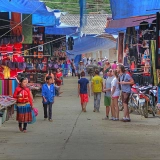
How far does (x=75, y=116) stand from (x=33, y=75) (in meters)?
8.24

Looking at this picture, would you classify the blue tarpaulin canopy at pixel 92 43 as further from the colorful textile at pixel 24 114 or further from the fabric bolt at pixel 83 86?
the colorful textile at pixel 24 114

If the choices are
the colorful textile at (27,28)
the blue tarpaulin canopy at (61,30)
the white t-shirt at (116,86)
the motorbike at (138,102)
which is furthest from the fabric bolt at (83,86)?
the blue tarpaulin canopy at (61,30)

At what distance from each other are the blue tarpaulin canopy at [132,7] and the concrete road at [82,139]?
3.30 meters

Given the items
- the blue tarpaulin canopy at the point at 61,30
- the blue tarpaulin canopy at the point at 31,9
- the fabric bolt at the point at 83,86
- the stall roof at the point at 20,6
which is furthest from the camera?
the blue tarpaulin canopy at the point at 61,30

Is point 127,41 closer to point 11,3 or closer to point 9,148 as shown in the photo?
point 11,3

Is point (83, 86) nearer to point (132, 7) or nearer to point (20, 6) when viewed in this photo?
point (20, 6)

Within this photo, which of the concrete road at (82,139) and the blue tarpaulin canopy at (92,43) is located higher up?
the blue tarpaulin canopy at (92,43)

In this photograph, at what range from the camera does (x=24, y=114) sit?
13742mm

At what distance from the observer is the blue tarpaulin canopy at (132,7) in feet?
49.8

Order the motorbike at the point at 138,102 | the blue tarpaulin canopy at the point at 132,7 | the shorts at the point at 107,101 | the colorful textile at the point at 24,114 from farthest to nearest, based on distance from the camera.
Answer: the shorts at the point at 107,101, the motorbike at the point at 138,102, the blue tarpaulin canopy at the point at 132,7, the colorful textile at the point at 24,114

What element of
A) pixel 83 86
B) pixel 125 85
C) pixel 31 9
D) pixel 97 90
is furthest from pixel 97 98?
pixel 31 9

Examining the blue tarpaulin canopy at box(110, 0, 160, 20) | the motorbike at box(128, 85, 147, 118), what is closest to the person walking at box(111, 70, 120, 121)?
the motorbike at box(128, 85, 147, 118)

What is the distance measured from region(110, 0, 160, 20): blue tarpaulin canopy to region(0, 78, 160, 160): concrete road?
10.8 ft

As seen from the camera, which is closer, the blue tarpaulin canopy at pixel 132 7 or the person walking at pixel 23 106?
the person walking at pixel 23 106
